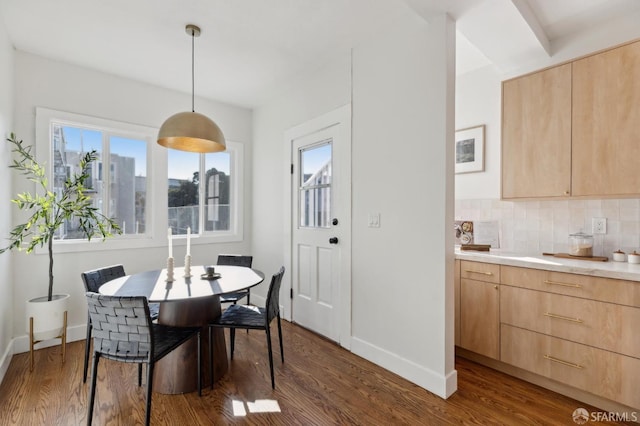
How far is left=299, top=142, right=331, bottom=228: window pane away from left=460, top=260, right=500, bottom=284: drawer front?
50.1 inches

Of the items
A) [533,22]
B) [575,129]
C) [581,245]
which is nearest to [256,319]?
[581,245]

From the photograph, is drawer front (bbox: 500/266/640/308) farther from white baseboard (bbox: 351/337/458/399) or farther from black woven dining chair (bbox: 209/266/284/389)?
black woven dining chair (bbox: 209/266/284/389)

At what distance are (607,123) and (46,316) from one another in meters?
4.49

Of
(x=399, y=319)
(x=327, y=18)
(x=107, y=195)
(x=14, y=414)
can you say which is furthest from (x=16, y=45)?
(x=399, y=319)

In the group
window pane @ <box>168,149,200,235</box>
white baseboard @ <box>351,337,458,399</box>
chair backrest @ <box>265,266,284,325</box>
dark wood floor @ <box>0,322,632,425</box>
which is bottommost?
dark wood floor @ <box>0,322,632,425</box>

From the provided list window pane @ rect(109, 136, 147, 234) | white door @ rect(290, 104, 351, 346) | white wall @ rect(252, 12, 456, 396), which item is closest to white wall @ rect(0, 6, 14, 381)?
window pane @ rect(109, 136, 147, 234)

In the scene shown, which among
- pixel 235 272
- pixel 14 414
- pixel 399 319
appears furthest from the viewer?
pixel 235 272

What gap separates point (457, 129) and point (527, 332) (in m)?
1.98

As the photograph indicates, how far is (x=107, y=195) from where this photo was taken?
3238 millimetres

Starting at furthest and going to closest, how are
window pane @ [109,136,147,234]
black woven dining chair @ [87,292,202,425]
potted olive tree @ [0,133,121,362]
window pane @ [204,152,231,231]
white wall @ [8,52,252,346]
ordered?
window pane @ [204,152,231,231]
window pane @ [109,136,147,234]
white wall @ [8,52,252,346]
potted olive tree @ [0,133,121,362]
black woven dining chair @ [87,292,202,425]

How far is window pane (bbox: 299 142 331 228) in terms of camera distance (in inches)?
121

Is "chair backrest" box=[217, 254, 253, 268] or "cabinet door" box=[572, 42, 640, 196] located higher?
"cabinet door" box=[572, 42, 640, 196]

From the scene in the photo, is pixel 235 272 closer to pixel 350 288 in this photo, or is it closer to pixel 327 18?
pixel 350 288

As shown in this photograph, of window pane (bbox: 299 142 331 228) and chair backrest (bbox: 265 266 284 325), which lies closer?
chair backrest (bbox: 265 266 284 325)
